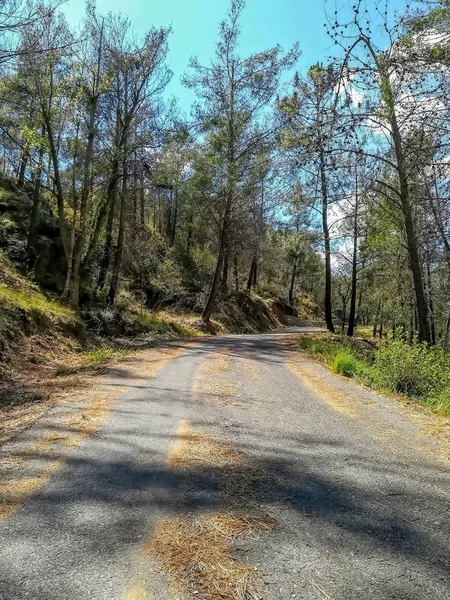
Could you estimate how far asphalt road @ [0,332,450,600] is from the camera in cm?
198

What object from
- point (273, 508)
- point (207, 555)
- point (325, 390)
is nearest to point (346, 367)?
point (325, 390)

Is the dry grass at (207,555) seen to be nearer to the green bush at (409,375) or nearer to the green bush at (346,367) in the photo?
the green bush at (409,375)

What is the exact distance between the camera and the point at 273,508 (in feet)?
8.86

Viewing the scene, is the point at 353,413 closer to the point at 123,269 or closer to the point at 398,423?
the point at 398,423

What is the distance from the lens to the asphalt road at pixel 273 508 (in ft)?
6.50

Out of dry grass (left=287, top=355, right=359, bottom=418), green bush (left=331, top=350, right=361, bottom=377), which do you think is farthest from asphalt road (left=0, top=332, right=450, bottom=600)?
green bush (left=331, top=350, right=361, bottom=377)

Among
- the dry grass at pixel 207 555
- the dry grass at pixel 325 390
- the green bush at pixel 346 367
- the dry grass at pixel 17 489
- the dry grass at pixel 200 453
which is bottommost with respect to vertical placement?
the dry grass at pixel 17 489

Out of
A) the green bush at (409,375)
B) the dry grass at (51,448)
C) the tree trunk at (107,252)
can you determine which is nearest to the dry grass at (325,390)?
the green bush at (409,375)

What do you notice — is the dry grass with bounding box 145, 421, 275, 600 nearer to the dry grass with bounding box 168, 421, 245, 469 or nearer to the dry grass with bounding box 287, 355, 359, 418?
the dry grass with bounding box 168, 421, 245, 469

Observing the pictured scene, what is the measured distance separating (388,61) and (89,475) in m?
6.04

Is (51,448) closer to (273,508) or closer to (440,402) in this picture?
(273,508)

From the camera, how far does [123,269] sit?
23.6 m

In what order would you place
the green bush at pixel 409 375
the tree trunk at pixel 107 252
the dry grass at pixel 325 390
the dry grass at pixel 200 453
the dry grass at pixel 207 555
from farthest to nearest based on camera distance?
the tree trunk at pixel 107 252 → the green bush at pixel 409 375 → the dry grass at pixel 325 390 → the dry grass at pixel 200 453 → the dry grass at pixel 207 555

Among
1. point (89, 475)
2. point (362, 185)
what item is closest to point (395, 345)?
point (362, 185)
